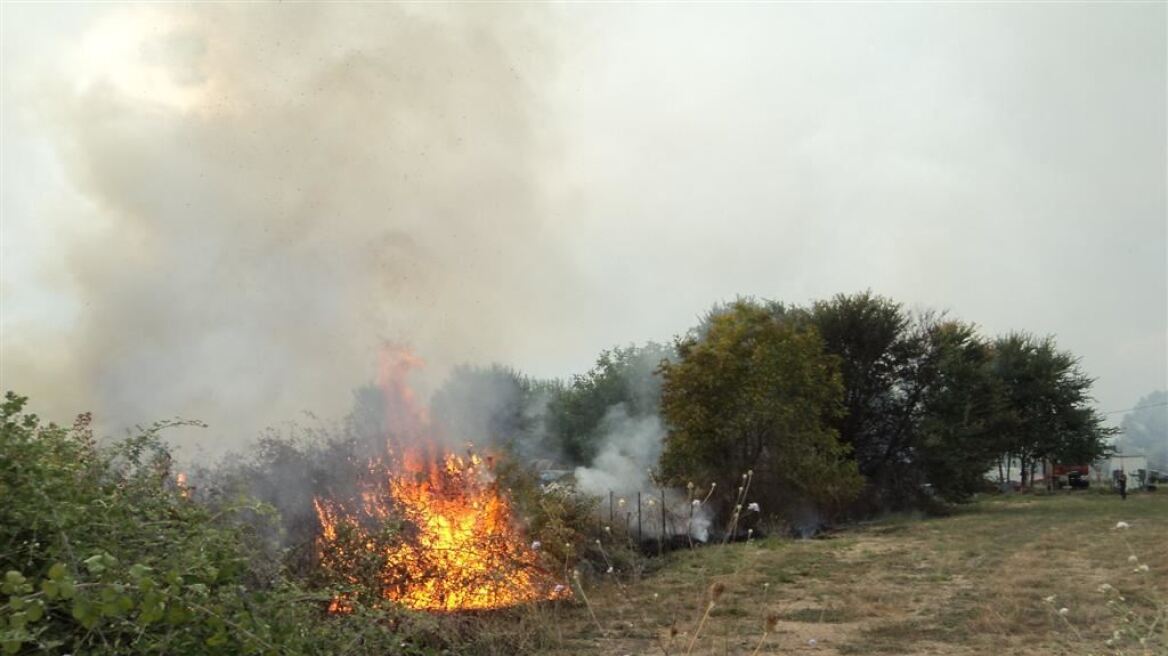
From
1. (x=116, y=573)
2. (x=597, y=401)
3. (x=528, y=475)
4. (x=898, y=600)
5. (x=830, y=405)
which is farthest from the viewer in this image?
(x=597, y=401)

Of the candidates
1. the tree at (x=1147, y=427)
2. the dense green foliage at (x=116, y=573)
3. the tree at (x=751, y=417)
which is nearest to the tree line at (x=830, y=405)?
the tree at (x=751, y=417)

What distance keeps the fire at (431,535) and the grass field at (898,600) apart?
2.44ft

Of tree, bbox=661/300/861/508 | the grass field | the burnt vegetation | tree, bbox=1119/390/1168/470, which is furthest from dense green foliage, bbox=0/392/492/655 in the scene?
tree, bbox=1119/390/1168/470

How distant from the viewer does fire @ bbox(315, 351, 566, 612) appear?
7.05m

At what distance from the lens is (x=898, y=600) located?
9914 millimetres

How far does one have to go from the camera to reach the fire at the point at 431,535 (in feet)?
23.1

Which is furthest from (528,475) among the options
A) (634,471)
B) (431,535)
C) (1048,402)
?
(1048,402)

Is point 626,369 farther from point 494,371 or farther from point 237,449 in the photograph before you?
point 237,449

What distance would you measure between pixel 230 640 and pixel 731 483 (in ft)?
Result: 57.6

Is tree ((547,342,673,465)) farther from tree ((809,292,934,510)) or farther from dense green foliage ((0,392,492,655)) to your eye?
dense green foliage ((0,392,492,655))

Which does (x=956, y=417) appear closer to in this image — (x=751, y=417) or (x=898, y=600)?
(x=751, y=417)

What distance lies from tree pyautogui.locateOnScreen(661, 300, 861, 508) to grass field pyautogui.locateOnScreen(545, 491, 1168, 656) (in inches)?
118

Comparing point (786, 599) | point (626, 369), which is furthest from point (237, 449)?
point (626, 369)

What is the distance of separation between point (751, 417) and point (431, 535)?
13.6 m
